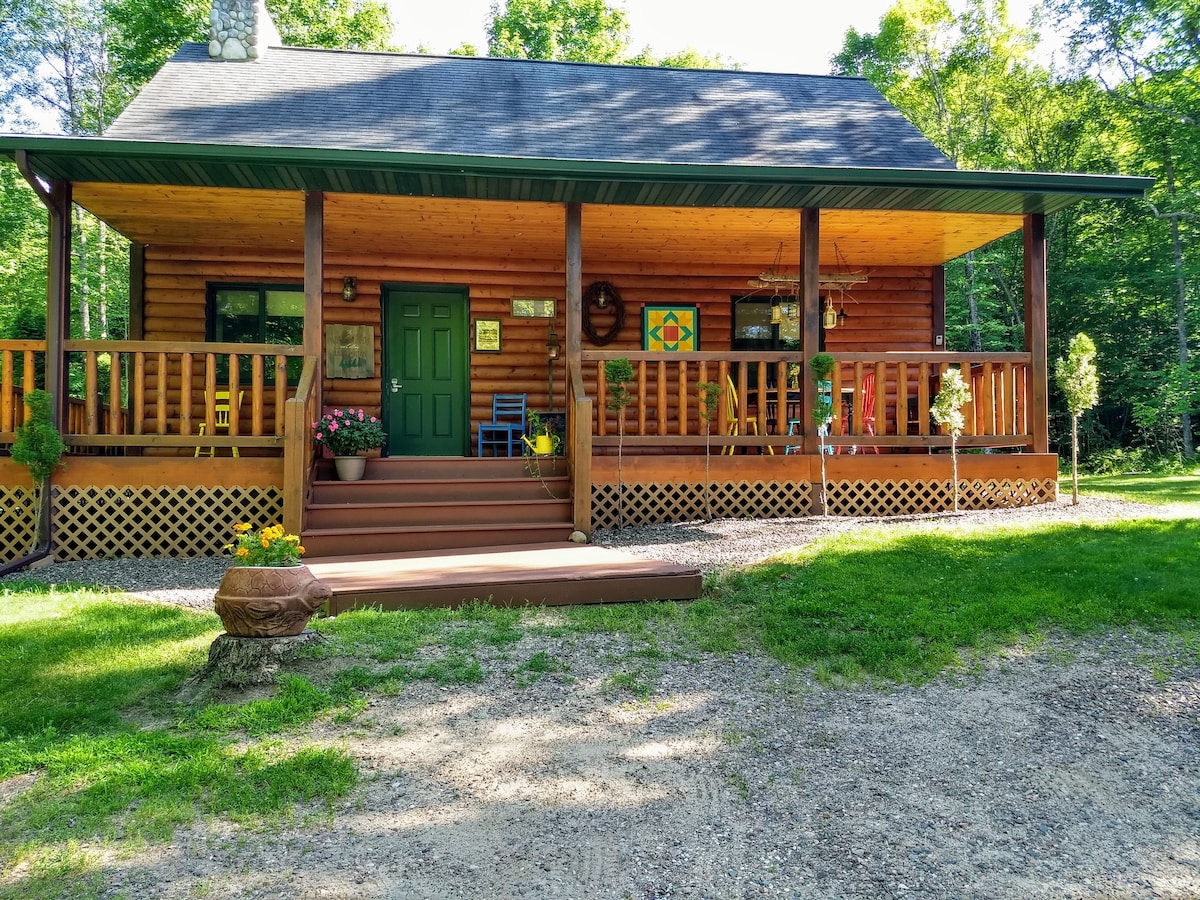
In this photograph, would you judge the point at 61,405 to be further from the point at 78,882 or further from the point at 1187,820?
the point at 1187,820

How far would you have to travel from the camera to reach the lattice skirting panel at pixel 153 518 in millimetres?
6996

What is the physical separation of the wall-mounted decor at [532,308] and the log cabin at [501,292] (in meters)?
0.06

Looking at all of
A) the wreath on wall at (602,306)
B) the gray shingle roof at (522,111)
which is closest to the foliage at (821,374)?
the gray shingle roof at (522,111)

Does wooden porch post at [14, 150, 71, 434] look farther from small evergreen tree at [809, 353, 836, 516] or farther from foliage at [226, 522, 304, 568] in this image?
small evergreen tree at [809, 353, 836, 516]

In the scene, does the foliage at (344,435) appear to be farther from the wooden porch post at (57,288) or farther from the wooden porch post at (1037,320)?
the wooden porch post at (1037,320)

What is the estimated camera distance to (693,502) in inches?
315

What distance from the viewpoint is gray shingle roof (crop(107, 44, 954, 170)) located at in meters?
7.96

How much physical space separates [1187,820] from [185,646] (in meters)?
4.43

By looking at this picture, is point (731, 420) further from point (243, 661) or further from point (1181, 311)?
point (1181, 311)

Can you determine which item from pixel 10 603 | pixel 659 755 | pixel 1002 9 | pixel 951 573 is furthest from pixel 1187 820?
pixel 1002 9

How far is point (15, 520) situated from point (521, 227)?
5586mm

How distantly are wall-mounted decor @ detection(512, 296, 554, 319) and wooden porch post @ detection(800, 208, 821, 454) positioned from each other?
3.63m

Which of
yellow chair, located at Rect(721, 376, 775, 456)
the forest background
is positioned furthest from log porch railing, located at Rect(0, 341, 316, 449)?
the forest background

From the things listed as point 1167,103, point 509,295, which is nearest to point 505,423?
point 509,295
